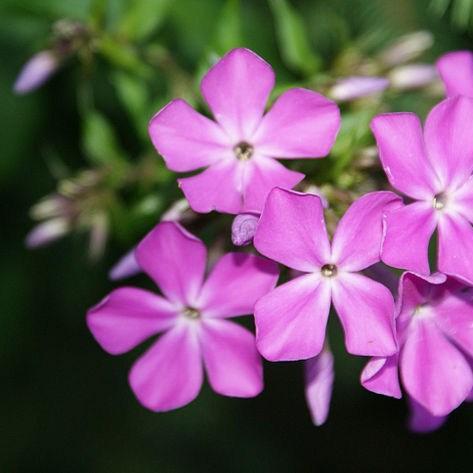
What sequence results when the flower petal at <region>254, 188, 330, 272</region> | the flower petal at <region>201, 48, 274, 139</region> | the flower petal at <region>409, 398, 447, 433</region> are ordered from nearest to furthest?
1. the flower petal at <region>254, 188, 330, 272</region>
2. the flower petal at <region>201, 48, 274, 139</region>
3. the flower petal at <region>409, 398, 447, 433</region>

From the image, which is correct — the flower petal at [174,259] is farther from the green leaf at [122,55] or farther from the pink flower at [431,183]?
the green leaf at [122,55]

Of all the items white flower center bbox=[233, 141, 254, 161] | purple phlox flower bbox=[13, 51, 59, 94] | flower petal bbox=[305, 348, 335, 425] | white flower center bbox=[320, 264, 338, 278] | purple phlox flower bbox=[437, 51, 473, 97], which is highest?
purple phlox flower bbox=[13, 51, 59, 94]

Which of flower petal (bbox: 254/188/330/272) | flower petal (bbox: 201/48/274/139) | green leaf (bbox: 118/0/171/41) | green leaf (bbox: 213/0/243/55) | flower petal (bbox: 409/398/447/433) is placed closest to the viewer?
flower petal (bbox: 254/188/330/272)

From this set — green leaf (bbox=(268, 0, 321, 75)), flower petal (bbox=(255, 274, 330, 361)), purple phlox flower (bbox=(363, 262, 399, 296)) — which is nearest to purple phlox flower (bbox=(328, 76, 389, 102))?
green leaf (bbox=(268, 0, 321, 75))

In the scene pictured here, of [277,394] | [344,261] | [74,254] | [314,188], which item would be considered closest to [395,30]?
[314,188]

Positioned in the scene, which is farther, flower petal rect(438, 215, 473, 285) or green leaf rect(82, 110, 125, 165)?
green leaf rect(82, 110, 125, 165)

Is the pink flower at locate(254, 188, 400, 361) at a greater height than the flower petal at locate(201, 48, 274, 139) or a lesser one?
lesser

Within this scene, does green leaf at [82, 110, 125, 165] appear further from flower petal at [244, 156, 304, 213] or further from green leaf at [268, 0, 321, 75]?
flower petal at [244, 156, 304, 213]
